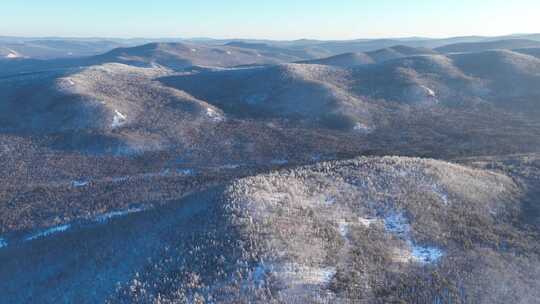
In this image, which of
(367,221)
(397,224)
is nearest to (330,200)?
(367,221)

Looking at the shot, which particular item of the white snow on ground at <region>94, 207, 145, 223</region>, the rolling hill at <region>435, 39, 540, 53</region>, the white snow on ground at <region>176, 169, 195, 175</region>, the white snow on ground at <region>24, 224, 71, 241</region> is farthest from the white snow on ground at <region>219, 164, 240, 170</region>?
the rolling hill at <region>435, 39, 540, 53</region>

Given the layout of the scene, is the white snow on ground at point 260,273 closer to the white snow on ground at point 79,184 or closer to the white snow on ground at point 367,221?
the white snow on ground at point 367,221

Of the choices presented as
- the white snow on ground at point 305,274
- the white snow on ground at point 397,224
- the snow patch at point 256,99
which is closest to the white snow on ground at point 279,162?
the white snow on ground at point 397,224

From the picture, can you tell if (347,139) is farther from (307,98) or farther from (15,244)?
(15,244)

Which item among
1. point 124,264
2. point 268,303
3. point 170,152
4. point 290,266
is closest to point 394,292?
point 290,266

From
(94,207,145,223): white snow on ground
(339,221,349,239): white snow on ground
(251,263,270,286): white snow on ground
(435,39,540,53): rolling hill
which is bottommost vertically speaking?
(94,207,145,223): white snow on ground

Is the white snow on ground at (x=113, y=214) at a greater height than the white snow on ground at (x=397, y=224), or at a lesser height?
lesser

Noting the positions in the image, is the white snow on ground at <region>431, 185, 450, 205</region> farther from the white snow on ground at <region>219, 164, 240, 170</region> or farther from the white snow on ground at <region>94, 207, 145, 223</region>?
the white snow on ground at <region>94, 207, 145, 223</region>

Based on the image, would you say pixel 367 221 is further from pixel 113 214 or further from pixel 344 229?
pixel 113 214
